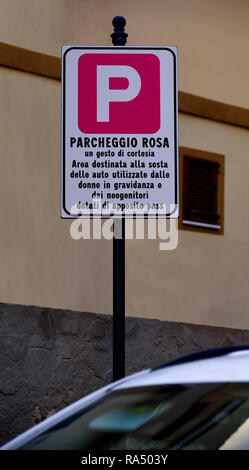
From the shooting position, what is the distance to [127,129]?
226 inches

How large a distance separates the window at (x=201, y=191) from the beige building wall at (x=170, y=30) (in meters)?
0.59

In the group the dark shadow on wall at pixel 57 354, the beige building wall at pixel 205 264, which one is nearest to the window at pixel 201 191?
the beige building wall at pixel 205 264

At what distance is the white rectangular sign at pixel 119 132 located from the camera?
18.6 feet

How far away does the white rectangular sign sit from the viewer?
223 inches

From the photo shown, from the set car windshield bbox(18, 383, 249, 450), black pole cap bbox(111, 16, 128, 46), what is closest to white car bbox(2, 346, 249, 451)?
car windshield bbox(18, 383, 249, 450)

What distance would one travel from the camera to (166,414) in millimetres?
3381

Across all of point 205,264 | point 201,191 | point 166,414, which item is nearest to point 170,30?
point 201,191

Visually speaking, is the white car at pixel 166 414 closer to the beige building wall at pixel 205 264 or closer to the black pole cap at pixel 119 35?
the black pole cap at pixel 119 35

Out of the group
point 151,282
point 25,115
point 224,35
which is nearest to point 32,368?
point 151,282

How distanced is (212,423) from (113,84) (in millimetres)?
2853

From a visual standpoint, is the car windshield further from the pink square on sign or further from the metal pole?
the pink square on sign

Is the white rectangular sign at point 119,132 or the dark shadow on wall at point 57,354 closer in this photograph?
the white rectangular sign at point 119,132

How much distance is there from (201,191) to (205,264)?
0.69 m

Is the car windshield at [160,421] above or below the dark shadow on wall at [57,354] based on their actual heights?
below
